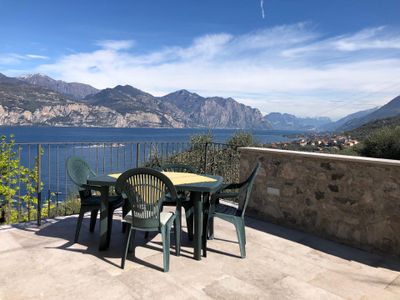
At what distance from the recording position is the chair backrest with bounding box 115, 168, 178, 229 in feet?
8.48

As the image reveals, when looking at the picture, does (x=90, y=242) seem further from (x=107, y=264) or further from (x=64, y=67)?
(x=64, y=67)

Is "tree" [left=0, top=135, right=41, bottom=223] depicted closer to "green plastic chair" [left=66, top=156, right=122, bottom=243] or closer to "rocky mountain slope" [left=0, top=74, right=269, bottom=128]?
"green plastic chair" [left=66, top=156, right=122, bottom=243]

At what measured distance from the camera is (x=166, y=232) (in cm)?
273

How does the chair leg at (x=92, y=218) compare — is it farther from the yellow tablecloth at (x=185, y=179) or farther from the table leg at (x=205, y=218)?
the table leg at (x=205, y=218)

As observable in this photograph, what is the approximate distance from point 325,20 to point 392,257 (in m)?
Result: 9.61

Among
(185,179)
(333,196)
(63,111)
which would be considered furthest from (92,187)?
(63,111)

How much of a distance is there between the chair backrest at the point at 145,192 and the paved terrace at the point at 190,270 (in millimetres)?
443

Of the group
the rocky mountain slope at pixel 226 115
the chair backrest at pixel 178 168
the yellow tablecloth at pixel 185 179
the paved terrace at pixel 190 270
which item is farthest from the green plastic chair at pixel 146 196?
the rocky mountain slope at pixel 226 115

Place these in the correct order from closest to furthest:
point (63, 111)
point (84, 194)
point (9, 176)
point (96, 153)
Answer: point (84, 194), point (9, 176), point (96, 153), point (63, 111)

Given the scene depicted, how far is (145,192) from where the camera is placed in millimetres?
2625

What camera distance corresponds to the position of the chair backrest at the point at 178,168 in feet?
12.9

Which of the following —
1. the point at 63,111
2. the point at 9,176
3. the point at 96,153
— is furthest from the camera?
the point at 63,111

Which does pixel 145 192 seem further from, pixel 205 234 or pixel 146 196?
pixel 205 234

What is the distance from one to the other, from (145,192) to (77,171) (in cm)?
121
